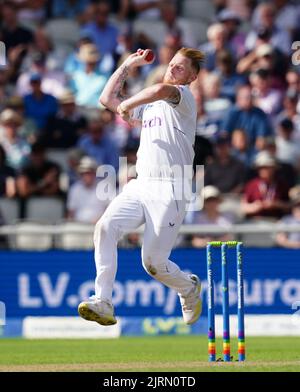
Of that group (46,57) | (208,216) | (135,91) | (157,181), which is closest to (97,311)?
(157,181)

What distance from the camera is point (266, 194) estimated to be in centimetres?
1694

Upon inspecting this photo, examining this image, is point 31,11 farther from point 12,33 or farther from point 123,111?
point 123,111

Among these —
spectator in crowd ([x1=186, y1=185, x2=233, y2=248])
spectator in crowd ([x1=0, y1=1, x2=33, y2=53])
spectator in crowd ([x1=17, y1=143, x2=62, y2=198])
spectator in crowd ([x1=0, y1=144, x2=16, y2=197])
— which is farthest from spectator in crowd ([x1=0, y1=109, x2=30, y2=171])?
spectator in crowd ([x1=186, y1=185, x2=233, y2=248])

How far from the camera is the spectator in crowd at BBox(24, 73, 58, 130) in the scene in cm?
1886

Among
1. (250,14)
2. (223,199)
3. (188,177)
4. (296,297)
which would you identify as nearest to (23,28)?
(250,14)

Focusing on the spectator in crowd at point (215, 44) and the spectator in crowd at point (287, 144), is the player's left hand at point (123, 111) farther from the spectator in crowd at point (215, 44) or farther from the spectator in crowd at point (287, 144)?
the spectator in crowd at point (215, 44)

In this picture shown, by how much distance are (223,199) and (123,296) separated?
7.42 feet

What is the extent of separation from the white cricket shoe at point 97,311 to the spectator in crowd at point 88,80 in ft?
30.9

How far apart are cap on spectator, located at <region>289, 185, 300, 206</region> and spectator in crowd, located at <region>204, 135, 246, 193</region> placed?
70 cm

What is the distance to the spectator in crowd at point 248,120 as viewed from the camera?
18.0m

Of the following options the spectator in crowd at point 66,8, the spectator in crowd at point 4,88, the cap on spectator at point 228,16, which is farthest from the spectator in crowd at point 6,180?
the cap on spectator at point 228,16

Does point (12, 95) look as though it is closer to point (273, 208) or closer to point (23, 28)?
point (23, 28)

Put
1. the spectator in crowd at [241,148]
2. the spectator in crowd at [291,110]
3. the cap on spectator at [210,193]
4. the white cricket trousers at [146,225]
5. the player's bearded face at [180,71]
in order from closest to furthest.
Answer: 1. the white cricket trousers at [146,225]
2. the player's bearded face at [180,71]
3. the cap on spectator at [210,193]
4. the spectator in crowd at [241,148]
5. the spectator in crowd at [291,110]

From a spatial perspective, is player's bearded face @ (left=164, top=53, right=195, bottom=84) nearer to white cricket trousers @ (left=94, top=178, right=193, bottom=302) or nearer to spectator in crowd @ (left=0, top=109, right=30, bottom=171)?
white cricket trousers @ (left=94, top=178, right=193, bottom=302)
